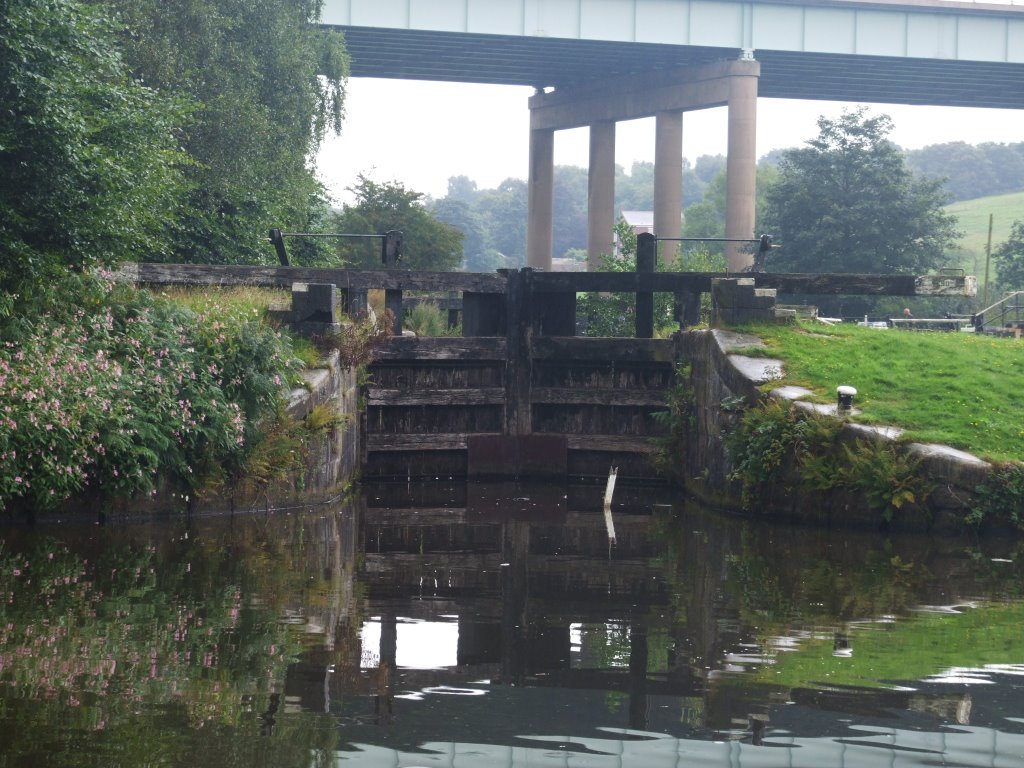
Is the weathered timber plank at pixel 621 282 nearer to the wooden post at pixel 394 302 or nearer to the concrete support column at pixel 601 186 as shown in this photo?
the wooden post at pixel 394 302

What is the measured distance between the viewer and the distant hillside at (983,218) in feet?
328

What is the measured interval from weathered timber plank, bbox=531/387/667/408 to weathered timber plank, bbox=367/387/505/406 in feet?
1.88

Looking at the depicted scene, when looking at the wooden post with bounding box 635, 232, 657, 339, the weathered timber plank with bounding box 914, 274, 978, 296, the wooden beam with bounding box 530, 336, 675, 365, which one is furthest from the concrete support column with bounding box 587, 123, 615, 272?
the weathered timber plank with bounding box 914, 274, 978, 296

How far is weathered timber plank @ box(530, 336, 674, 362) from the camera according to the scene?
19703 mm

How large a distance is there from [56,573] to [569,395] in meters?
10.9

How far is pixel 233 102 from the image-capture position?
2567 cm

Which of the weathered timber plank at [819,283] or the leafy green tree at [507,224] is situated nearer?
the weathered timber plank at [819,283]

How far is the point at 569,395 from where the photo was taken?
794 inches

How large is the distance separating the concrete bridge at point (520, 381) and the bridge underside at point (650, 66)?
20.1m

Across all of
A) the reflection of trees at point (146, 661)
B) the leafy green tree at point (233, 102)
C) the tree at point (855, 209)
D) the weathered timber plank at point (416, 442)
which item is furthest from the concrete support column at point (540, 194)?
the reflection of trees at point (146, 661)

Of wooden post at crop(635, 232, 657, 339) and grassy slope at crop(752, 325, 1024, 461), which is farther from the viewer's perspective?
wooden post at crop(635, 232, 657, 339)

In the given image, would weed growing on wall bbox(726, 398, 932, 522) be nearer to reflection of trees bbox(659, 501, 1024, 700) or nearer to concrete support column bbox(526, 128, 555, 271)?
reflection of trees bbox(659, 501, 1024, 700)

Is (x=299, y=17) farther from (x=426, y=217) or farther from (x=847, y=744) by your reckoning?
(x=847, y=744)

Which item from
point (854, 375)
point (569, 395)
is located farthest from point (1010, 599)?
point (569, 395)
